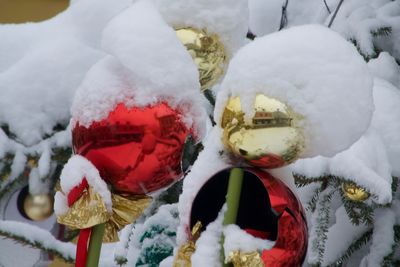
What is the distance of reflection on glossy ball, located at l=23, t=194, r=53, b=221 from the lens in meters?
1.24

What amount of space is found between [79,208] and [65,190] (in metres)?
0.03

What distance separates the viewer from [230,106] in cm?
52

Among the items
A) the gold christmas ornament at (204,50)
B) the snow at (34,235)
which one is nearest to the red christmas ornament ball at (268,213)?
the gold christmas ornament at (204,50)

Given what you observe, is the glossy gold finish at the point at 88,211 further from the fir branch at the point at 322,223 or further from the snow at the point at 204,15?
→ the fir branch at the point at 322,223

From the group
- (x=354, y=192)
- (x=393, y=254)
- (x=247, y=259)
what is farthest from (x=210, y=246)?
(x=393, y=254)

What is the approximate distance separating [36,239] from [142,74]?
559 mm

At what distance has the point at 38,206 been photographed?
1262 mm

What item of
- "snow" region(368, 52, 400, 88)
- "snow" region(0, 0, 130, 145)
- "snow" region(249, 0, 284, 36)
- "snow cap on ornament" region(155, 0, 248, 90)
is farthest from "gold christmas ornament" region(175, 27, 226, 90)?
"snow" region(249, 0, 284, 36)

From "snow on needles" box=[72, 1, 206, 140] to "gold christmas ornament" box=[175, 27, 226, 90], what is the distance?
1.4 inches

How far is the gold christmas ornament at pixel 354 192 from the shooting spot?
0.83 m

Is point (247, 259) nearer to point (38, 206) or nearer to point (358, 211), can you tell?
point (358, 211)

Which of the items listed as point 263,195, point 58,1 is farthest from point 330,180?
point 58,1

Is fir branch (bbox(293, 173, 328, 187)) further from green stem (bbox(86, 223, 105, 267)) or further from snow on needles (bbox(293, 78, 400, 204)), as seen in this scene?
green stem (bbox(86, 223, 105, 267))

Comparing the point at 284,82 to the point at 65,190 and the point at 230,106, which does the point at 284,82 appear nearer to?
the point at 230,106
